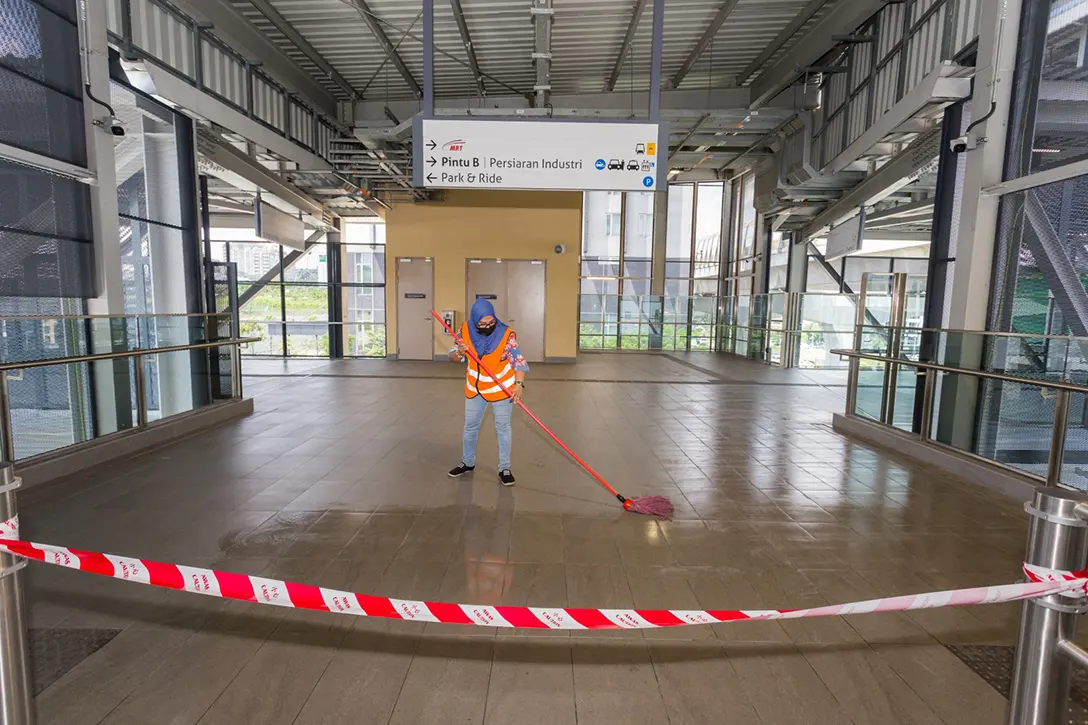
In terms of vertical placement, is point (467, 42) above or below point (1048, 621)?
above

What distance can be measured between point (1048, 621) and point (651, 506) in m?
2.67

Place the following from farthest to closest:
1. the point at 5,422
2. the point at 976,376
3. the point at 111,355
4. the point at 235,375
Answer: the point at 235,375, the point at 111,355, the point at 976,376, the point at 5,422

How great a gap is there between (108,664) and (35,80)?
16.1ft

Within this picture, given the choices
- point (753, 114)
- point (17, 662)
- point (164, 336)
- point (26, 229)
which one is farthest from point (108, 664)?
point (753, 114)

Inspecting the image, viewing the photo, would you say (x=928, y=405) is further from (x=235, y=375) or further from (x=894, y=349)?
(x=235, y=375)

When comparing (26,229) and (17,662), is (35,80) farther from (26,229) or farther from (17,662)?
(17,662)

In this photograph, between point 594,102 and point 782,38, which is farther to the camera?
point 594,102

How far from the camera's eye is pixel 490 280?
45.1ft

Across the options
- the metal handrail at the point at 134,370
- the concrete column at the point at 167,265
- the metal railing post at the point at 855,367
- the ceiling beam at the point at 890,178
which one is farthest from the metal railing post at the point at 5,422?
the ceiling beam at the point at 890,178

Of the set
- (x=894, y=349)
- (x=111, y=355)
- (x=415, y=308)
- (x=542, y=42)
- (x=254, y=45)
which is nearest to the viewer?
(x=111, y=355)

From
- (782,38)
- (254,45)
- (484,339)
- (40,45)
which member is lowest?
(484,339)

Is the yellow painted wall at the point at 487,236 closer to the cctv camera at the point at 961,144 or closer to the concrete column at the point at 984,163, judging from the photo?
the cctv camera at the point at 961,144

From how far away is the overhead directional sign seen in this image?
5.36 meters

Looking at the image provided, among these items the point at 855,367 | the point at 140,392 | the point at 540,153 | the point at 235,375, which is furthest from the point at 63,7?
the point at 855,367
